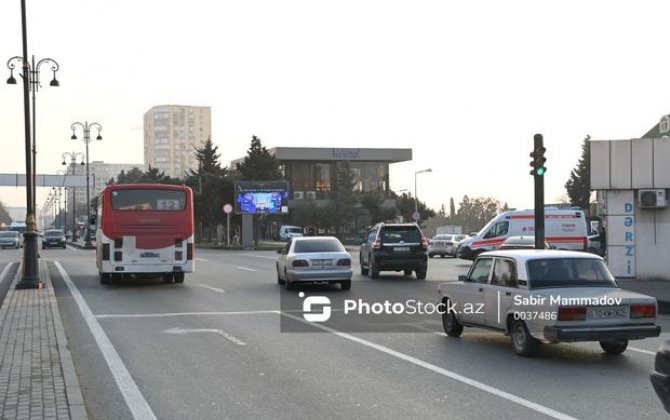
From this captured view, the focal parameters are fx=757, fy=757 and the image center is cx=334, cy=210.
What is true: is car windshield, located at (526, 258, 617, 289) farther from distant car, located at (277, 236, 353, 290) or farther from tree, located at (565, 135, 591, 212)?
tree, located at (565, 135, 591, 212)

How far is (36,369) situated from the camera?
8.75 meters

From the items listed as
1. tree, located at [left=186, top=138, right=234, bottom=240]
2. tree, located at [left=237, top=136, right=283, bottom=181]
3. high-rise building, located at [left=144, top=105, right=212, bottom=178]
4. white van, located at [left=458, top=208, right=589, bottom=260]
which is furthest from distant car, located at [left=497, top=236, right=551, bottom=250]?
high-rise building, located at [left=144, top=105, right=212, bottom=178]

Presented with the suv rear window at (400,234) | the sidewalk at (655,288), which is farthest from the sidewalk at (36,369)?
the suv rear window at (400,234)

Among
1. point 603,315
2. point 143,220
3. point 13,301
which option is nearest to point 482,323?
point 603,315

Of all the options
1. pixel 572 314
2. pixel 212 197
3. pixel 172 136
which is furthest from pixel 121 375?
pixel 172 136

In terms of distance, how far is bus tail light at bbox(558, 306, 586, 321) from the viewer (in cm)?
923

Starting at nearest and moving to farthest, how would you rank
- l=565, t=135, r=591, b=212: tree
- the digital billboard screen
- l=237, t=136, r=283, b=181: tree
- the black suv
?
1. the black suv
2. the digital billboard screen
3. l=237, t=136, r=283, b=181: tree
4. l=565, t=135, r=591, b=212: tree

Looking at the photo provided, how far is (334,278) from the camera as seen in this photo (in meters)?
20.0

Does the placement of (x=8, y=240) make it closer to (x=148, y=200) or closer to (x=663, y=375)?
(x=148, y=200)

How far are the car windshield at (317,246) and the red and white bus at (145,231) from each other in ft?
12.8

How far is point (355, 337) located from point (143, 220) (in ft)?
39.5

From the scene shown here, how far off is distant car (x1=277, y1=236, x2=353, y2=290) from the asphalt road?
4.31m

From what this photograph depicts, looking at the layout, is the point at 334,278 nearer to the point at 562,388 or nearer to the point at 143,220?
the point at 143,220

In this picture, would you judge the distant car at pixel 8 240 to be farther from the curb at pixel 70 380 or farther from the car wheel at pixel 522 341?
the car wheel at pixel 522 341
